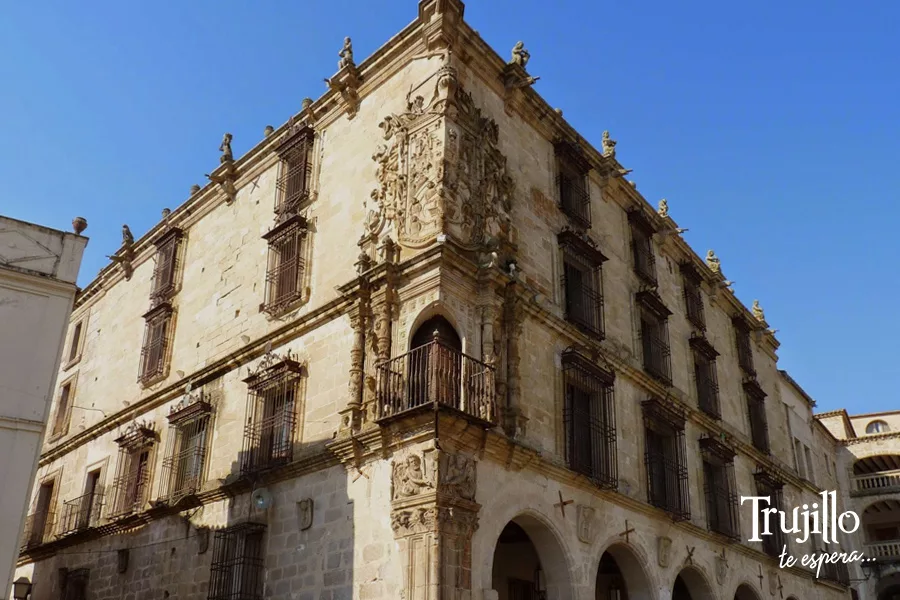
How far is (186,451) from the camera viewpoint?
20.2 metres

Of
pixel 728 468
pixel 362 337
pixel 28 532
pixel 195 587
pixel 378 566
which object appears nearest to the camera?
pixel 378 566

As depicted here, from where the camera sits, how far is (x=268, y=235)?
19.9 meters

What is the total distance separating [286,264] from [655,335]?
32.9 ft

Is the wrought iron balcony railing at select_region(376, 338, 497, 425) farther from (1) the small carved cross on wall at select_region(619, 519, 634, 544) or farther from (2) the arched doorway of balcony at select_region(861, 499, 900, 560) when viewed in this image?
(2) the arched doorway of balcony at select_region(861, 499, 900, 560)

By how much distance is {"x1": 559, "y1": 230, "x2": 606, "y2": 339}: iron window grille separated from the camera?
19.1 meters

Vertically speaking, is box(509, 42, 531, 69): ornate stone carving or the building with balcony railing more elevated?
box(509, 42, 531, 69): ornate stone carving

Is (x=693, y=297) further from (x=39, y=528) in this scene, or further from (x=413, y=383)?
(x=39, y=528)

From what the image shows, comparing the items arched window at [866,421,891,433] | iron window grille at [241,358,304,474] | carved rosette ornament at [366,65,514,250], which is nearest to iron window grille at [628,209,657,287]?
carved rosette ornament at [366,65,514,250]

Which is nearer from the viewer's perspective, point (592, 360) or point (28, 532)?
point (592, 360)

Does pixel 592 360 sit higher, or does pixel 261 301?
Answer: pixel 261 301

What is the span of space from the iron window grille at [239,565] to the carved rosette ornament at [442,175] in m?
6.48

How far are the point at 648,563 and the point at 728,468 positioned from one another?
22.8 feet

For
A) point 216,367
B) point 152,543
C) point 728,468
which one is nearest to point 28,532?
point 152,543

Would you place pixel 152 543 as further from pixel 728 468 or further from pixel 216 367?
pixel 728 468
